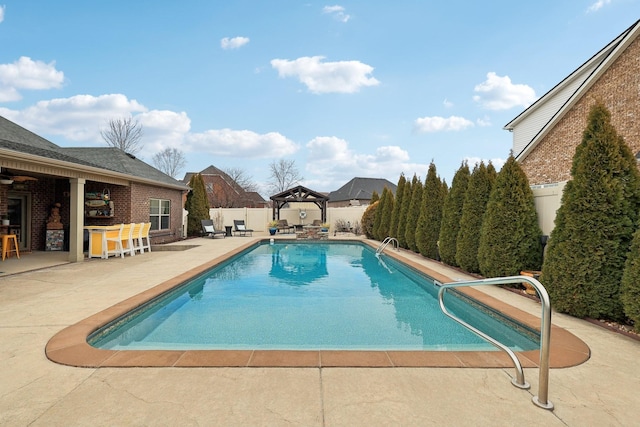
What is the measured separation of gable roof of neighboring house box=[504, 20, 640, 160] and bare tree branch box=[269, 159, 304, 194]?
2874 centimetres

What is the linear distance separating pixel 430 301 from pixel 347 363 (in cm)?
A: 362

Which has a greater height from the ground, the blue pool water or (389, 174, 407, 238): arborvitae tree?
(389, 174, 407, 238): arborvitae tree

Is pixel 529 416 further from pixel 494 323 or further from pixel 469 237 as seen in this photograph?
pixel 469 237

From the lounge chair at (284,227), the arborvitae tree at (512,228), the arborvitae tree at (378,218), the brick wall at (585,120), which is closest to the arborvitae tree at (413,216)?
the arborvitae tree at (378,218)

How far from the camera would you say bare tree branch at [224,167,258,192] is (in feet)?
147

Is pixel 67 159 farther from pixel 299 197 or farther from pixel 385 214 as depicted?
pixel 299 197

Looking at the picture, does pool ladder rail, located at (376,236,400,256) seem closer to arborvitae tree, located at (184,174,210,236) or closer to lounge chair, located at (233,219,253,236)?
lounge chair, located at (233,219,253,236)

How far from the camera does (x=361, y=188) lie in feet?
139

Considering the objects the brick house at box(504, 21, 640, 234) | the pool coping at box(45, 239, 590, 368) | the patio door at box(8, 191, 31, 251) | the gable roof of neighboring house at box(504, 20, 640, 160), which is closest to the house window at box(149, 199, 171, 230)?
the patio door at box(8, 191, 31, 251)

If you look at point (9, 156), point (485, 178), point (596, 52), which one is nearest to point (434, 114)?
point (596, 52)

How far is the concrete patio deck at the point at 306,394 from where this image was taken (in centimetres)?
218

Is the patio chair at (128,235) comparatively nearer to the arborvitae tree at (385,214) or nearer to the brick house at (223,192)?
the arborvitae tree at (385,214)

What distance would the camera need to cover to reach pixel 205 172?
41.6m

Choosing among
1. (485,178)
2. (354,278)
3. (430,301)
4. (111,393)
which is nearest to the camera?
(111,393)
